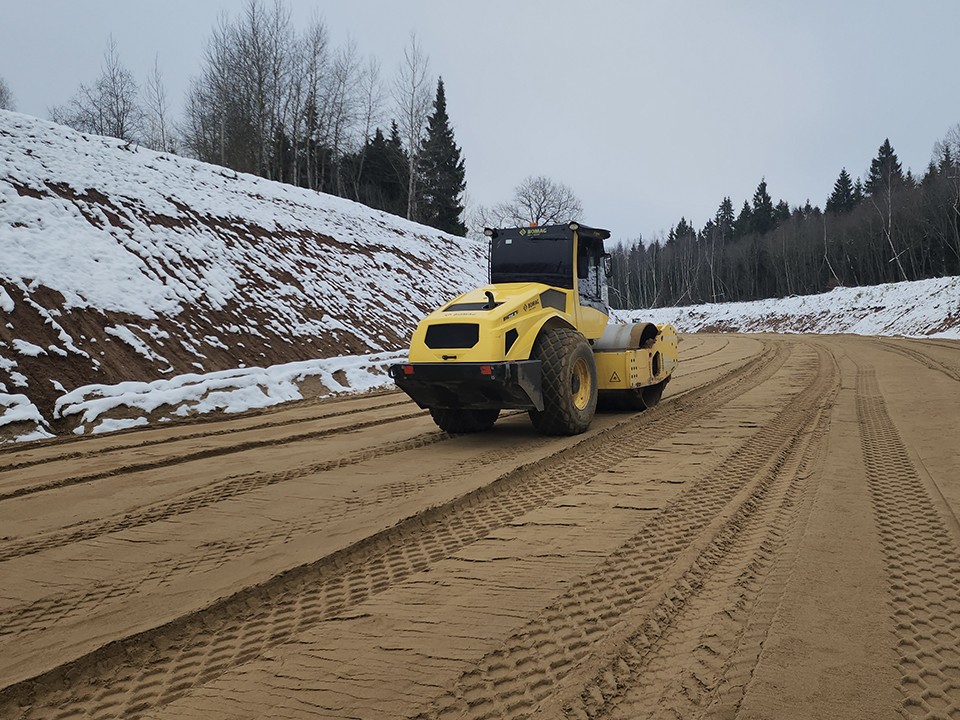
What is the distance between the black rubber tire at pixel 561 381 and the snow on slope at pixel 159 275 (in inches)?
243

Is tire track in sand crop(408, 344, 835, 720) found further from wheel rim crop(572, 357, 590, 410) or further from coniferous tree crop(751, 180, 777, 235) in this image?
coniferous tree crop(751, 180, 777, 235)

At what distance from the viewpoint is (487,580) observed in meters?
3.37

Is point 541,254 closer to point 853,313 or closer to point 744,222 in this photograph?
point 853,313

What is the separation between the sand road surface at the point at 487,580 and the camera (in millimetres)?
2383

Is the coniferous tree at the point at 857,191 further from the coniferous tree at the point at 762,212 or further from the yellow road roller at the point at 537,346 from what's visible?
the yellow road roller at the point at 537,346

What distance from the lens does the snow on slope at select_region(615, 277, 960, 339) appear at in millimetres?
29906

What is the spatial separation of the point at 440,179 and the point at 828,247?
1833 inches

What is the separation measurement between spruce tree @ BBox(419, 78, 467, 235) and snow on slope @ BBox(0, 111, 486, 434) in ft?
81.4

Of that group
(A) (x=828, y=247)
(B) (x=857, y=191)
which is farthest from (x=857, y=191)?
(A) (x=828, y=247)

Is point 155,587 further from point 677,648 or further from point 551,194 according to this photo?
point 551,194

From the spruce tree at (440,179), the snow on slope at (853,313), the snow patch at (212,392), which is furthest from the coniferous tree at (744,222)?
the snow patch at (212,392)

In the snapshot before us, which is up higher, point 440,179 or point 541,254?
point 440,179

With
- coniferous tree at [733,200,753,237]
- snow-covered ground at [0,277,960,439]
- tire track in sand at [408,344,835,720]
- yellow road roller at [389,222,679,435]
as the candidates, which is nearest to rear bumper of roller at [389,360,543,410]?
yellow road roller at [389,222,679,435]

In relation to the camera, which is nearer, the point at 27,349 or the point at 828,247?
the point at 27,349
